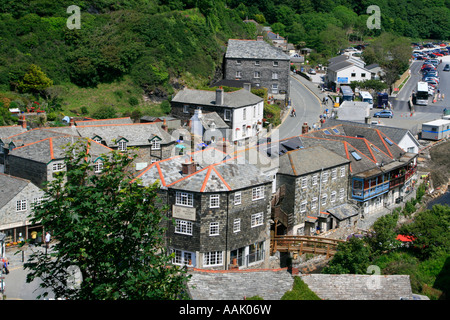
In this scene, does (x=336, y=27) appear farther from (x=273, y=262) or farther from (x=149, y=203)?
(x=149, y=203)

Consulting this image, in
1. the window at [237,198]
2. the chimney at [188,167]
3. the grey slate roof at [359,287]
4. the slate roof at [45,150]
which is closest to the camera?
the grey slate roof at [359,287]

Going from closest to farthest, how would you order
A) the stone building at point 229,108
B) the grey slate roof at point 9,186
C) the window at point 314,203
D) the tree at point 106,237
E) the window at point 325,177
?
1. the tree at point 106,237
2. the grey slate roof at point 9,186
3. the window at point 314,203
4. the window at point 325,177
5. the stone building at point 229,108

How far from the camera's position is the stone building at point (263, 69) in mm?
76312

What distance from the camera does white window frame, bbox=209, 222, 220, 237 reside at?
3362cm

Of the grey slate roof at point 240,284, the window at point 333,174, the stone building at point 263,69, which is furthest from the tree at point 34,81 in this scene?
the grey slate roof at point 240,284

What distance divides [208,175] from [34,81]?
3313 centimetres

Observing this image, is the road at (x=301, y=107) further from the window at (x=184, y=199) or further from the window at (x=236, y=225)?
the window at (x=184, y=199)

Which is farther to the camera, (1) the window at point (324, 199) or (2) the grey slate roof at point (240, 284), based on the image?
(1) the window at point (324, 199)

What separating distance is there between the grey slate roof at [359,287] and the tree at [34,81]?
43363 millimetres

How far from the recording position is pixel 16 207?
121ft

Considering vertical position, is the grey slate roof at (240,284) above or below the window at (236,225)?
above

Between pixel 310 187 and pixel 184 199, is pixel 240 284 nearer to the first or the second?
pixel 184 199

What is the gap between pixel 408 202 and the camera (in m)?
51.2

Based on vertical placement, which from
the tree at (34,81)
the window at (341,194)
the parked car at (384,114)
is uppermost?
the tree at (34,81)
